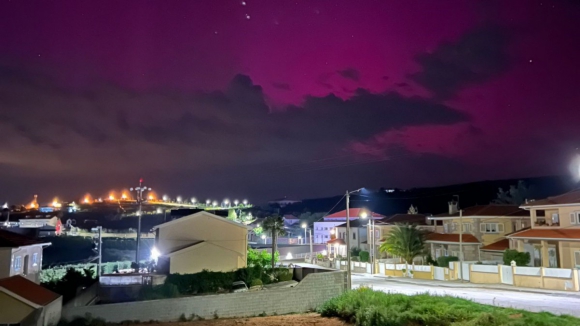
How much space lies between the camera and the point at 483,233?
47469 millimetres

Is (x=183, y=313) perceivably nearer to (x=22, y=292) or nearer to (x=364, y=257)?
(x=22, y=292)

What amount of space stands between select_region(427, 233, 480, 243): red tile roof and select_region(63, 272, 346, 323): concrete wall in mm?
24081

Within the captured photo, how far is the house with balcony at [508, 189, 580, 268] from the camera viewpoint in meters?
34.1

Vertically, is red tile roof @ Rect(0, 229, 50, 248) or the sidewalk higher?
red tile roof @ Rect(0, 229, 50, 248)

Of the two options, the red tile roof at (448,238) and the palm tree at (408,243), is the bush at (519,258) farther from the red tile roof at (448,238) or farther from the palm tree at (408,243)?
the palm tree at (408,243)

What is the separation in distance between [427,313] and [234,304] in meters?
10.4

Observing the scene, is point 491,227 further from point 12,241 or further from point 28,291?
point 12,241

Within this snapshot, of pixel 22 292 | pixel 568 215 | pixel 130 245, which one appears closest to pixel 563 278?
pixel 568 215

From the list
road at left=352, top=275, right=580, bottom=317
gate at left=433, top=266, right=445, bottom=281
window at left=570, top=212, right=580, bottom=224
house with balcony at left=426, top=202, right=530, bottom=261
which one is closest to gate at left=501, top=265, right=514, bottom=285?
road at left=352, top=275, right=580, bottom=317

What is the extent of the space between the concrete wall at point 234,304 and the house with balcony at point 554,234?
60.4ft

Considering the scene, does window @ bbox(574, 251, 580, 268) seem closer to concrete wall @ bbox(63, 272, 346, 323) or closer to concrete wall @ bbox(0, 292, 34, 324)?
concrete wall @ bbox(63, 272, 346, 323)

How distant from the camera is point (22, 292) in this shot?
67.8 ft

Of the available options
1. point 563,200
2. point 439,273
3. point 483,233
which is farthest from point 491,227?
point 563,200

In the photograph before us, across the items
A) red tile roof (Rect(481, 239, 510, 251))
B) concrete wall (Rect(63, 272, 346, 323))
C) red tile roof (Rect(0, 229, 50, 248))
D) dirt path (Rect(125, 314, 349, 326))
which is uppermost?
red tile roof (Rect(0, 229, 50, 248))
